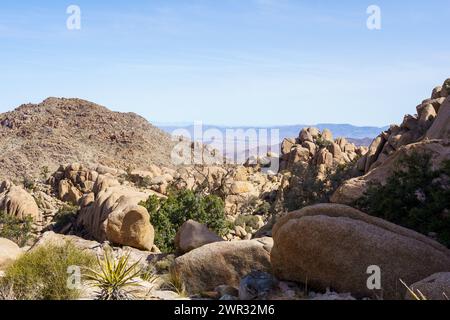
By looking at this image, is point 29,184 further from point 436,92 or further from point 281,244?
point 281,244

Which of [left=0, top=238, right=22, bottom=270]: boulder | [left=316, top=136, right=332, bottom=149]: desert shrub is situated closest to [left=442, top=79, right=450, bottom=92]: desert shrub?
[left=316, top=136, right=332, bottom=149]: desert shrub

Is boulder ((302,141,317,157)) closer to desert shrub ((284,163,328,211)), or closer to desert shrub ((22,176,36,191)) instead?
desert shrub ((284,163,328,211))

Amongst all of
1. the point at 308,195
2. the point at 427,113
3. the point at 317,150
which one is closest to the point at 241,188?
the point at 317,150

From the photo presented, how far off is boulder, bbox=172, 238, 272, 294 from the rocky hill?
5320 centimetres

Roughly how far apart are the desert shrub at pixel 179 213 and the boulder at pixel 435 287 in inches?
625

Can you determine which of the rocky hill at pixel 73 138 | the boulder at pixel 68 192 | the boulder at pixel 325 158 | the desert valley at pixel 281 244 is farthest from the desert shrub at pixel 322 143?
the boulder at pixel 68 192

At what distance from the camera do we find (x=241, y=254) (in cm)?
1220

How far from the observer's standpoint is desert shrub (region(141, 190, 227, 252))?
24.1 meters

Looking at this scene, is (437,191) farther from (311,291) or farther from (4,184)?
(4,184)

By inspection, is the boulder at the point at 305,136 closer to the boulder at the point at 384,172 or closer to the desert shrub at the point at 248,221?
the desert shrub at the point at 248,221

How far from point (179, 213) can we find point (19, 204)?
22.8 meters
